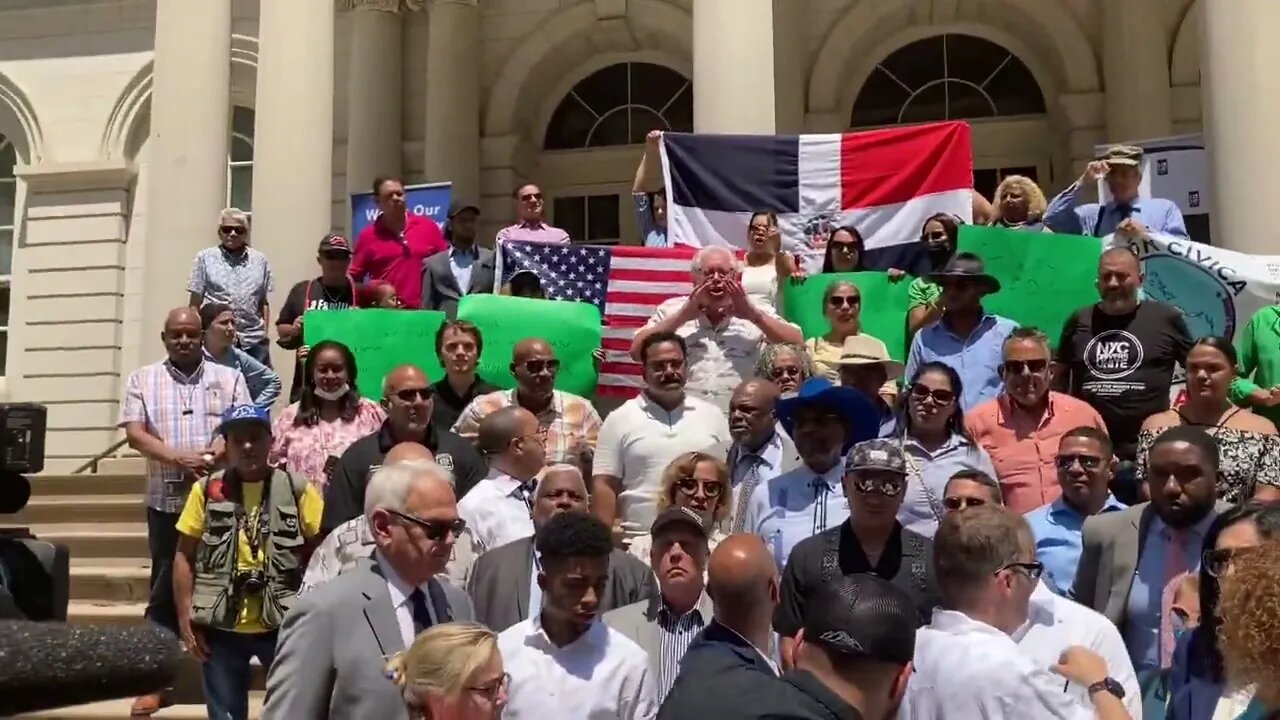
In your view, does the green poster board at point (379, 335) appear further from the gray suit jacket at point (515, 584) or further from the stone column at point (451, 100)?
the stone column at point (451, 100)

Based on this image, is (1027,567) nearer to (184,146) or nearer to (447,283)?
(447,283)

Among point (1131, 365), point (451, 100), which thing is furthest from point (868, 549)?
point (451, 100)

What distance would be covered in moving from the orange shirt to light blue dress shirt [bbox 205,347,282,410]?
4455mm

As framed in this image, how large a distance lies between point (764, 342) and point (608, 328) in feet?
7.33

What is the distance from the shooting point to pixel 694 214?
9.90 m

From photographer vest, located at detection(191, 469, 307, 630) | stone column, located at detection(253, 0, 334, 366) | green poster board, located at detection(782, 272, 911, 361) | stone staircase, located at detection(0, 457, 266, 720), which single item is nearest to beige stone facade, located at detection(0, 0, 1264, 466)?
stone column, located at detection(253, 0, 334, 366)

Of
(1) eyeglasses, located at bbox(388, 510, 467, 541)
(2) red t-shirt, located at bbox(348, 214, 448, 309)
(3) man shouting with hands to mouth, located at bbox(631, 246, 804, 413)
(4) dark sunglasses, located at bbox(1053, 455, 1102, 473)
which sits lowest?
(1) eyeglasses, located at bbox(388, 510, 467, 541)

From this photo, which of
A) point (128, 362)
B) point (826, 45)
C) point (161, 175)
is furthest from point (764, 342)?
point (128, 362)

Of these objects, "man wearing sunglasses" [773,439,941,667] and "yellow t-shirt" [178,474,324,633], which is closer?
"man wearing sunglasses" [773,439,941,667]

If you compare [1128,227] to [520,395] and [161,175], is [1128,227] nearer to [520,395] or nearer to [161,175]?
[520,395]

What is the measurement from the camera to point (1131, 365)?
6555mm

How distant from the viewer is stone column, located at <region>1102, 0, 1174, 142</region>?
14086 millimetres

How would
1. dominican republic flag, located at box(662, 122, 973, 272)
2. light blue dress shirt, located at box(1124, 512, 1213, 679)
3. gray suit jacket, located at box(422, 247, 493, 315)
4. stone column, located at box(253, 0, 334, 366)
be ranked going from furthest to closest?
stone column, located at box(253, 0, 334, 366), dominican republic flag, located at box(662, 122, 973, 272), gray suit jacket, located at box(422, 247, 493, 315), light blue dress shirt, located at box(1124, 512, 1213, 679)

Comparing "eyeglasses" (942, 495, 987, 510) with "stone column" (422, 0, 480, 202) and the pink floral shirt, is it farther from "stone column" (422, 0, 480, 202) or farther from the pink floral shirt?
"stone column" (422, 0, 480, 202)
